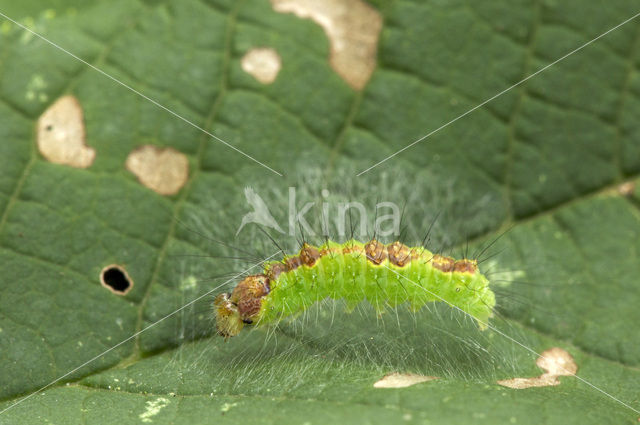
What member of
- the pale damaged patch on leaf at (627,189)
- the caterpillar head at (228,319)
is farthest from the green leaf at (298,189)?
the caterpillar head at (228,319)

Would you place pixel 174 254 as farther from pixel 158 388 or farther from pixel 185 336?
pixel 158 388

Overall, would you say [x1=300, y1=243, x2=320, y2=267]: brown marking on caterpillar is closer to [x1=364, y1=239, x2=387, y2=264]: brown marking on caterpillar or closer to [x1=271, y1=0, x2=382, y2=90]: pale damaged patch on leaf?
[x1=364, y1=239, x2=387, y2=264]: brown marking on caterpillar

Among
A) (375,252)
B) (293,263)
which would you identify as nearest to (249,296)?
(293,263)

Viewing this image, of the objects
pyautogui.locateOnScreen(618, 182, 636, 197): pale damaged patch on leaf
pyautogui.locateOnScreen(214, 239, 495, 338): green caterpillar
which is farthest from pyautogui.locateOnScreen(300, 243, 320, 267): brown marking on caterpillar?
pyautogui.locateOnScreen(618, 182, 636, 197): pale damaged patch on leaf

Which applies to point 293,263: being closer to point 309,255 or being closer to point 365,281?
point 309,255

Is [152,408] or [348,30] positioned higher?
[348,30]

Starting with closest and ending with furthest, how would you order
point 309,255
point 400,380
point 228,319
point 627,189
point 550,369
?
1. point 400,380
2. point 550,369
3. point 228,319
4. point 309,255
5. point 627,189

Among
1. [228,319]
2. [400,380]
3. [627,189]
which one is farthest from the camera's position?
[627,189]
